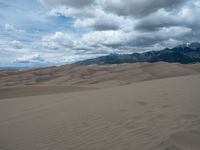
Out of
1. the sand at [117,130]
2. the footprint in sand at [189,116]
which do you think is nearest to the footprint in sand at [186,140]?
the sand at [117,130]

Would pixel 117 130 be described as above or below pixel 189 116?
below

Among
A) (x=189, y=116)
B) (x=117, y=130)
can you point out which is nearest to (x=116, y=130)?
(x=117, y=130)

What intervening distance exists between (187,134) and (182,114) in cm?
126

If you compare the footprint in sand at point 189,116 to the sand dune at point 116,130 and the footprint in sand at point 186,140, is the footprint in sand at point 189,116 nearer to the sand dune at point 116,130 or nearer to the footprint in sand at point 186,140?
the sand dune at point 116,130

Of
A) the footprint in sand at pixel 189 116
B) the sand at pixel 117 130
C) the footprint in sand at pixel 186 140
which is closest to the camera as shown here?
the footprint in sand at pixel 186 140

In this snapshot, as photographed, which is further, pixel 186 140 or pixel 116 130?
pixel 116 130

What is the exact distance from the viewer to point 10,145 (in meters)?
4.79

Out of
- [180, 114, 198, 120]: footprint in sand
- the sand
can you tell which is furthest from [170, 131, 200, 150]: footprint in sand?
[180, 114, 198, 120]: footprint in sand

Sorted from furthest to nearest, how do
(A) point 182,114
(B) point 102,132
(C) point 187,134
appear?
(A) point 182,114, (B) point 102,132, (C) point 187,134

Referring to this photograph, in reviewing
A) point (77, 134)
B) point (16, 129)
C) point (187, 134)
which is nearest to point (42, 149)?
point (77, 134)

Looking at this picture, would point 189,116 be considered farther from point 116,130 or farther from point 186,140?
point 116,130

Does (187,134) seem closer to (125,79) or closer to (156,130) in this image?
(156,130)

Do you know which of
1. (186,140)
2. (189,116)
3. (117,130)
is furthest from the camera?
(189,116)

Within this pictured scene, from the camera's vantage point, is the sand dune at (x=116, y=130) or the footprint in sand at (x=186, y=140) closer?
the footprint in sand at (x=186, y=140)
